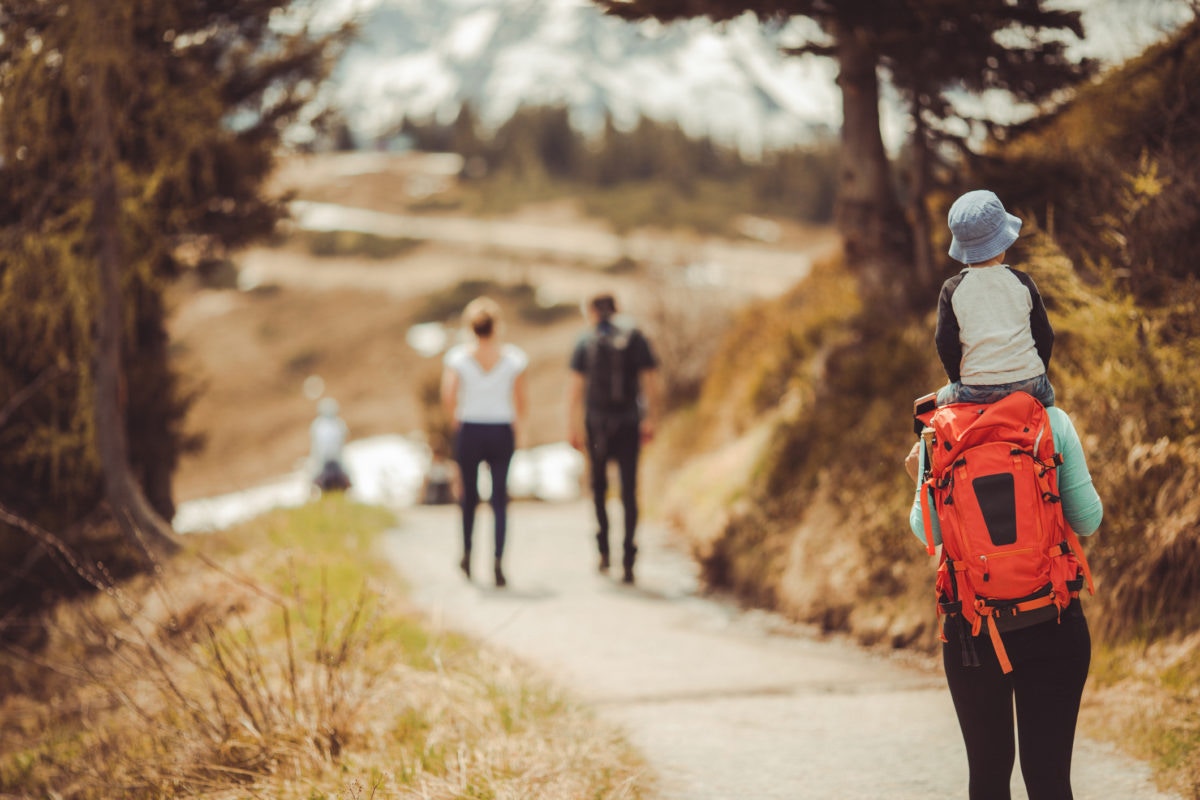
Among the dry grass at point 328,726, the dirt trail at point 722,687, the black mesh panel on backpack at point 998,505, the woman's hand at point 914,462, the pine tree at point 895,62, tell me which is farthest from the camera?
the pine tree at point 895,62

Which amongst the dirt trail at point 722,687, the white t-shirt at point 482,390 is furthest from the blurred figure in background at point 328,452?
the white t-shirt at point 482,390

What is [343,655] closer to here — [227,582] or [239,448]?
[227,582]

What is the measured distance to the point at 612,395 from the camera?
296 inches

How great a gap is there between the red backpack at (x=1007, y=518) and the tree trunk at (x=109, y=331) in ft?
26.5

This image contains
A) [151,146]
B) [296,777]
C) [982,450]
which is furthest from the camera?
[151,146]

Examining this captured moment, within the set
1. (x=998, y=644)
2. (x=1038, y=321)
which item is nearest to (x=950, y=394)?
(x=1038, y=321)

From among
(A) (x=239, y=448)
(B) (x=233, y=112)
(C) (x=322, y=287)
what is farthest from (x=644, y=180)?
(B) (x=233, y=112)

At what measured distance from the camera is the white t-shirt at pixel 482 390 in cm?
745

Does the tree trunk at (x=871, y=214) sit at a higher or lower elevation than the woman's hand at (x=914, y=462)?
higher

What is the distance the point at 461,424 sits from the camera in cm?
751

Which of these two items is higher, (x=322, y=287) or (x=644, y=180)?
(x=644, y=180)

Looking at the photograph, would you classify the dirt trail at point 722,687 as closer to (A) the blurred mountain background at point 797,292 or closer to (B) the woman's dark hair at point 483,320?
(A) the blurred mountain background at point 797,292

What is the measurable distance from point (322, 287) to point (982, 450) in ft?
210

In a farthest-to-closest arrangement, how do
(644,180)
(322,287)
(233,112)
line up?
(644,180)
(322,287)
(233,112)
